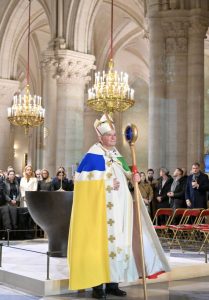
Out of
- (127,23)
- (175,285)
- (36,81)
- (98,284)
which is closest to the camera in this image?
(98,284)

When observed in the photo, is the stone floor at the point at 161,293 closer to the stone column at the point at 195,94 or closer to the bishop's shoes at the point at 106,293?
the bishop's shoes at the point at 106,293

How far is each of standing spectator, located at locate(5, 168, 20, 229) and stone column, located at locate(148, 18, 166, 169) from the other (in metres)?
3.88

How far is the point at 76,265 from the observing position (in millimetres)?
5680

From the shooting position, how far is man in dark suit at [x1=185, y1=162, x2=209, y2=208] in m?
10.3

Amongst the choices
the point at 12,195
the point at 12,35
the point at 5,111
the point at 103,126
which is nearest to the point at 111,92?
the point at 12,195

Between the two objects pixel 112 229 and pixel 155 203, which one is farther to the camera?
pixel 155 203

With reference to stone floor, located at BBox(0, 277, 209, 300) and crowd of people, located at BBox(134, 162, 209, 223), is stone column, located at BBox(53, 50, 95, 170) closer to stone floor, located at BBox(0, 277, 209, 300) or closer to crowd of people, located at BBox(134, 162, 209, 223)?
crowd of people, located at BBox(134, 162, 209, 223)

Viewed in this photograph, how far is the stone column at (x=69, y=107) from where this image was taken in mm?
18984

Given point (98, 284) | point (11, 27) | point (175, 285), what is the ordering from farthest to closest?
point (11, 27) < point (175, 285) < point (98, 284)

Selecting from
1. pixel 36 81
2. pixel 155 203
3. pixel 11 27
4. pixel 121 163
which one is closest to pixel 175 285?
pixel 121 163

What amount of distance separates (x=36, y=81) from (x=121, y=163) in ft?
89.2

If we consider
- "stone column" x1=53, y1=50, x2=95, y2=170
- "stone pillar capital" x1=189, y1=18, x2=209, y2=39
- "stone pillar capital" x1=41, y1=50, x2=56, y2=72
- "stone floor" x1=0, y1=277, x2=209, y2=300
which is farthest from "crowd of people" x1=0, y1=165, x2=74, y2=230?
"stone pillar capital" x1=41, y1=50, x2=56, y2=72

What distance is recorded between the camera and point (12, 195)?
1188 centimetres

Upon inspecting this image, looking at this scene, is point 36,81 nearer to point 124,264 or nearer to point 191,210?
point 191,210
